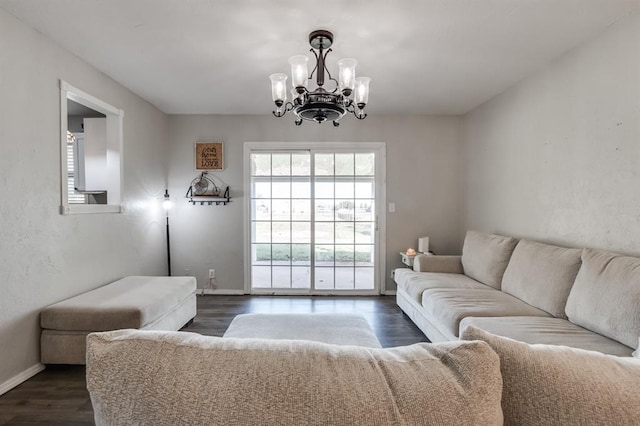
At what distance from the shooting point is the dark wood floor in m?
1.92

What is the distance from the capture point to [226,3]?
6.53 ft

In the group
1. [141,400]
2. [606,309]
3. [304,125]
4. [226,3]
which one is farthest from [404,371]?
[304,125]

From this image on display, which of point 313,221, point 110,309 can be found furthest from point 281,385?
point 313,221

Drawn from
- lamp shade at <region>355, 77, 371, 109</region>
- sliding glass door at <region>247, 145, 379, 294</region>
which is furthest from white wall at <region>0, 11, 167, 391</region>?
lamp shade at <region>355, 77, 371, 109</region>

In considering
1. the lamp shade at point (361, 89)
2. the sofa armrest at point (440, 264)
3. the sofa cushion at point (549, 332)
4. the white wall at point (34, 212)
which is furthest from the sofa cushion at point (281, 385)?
the sofa armrest at point (440, 264)

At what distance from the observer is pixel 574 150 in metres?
2.54

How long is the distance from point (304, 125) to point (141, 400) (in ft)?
13.5

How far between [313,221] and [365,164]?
1089 millimetres

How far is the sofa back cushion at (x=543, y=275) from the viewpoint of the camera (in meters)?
2.22

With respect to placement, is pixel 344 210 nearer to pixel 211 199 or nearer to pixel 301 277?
pixel 301 277

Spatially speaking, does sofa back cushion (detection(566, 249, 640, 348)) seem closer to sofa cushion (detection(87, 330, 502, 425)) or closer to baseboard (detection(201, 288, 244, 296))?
sofa cushion (detection(87, 330, 502, 425))

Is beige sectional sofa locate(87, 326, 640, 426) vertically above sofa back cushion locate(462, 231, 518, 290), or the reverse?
beige sectional sofa locate(87, 326, 640, 426)

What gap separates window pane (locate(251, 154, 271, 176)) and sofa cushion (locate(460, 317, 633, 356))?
3143 millimetres

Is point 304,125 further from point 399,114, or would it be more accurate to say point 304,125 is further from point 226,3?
point 226,3
